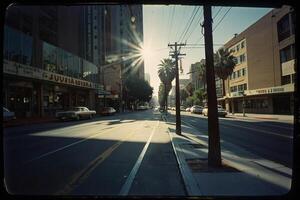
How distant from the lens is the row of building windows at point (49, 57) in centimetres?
2897

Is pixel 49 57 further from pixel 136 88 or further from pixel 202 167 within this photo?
pixel 136 88

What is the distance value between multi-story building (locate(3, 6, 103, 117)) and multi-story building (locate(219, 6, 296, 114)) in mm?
26844

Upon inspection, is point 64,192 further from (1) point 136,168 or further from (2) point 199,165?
(2) point 199,165

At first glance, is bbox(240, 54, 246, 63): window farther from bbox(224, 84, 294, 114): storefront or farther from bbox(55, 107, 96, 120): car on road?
bbox(55, 107, 96, 120): car on road

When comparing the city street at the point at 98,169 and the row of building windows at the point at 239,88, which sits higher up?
the row of building windows at the point at 239,88

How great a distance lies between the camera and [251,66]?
176 feet

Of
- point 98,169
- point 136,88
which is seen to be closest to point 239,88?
point 136,88

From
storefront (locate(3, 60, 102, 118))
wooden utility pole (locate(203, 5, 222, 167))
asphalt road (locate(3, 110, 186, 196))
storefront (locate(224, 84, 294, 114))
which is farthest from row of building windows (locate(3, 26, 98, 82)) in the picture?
storefront (locate(224, 84, 294, 114))

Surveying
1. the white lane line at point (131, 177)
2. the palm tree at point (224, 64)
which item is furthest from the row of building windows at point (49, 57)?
the palm tree at point (224, 64)

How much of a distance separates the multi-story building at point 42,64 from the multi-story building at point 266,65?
26844 mm

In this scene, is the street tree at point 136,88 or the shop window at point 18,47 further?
the street tree at point 136,88

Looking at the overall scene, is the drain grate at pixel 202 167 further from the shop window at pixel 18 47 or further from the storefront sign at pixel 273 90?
the storefront sign at pixel 273 90

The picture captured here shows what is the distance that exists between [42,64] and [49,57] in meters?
2.46

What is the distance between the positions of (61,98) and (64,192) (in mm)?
39550
